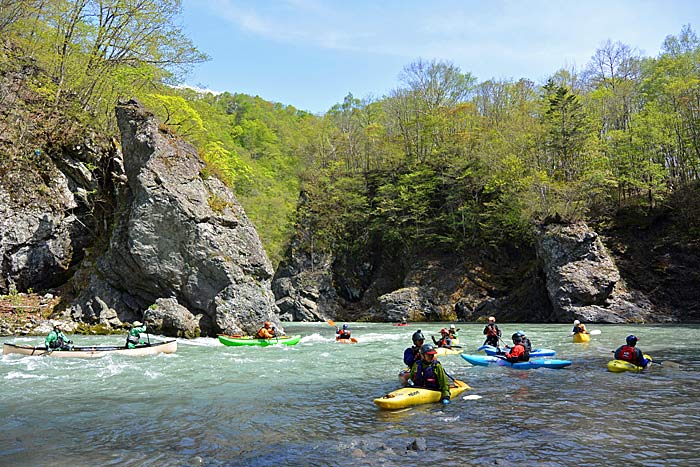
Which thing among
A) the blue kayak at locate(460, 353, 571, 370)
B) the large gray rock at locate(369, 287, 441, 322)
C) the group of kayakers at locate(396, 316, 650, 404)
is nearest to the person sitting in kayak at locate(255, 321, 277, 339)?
the blue kayak at locate(460, 353, 571, 370)

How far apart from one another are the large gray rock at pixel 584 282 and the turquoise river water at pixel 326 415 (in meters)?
14.1

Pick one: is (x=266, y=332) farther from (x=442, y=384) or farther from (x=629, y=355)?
(x=629, y=355)

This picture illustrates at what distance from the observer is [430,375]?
31.9 feet

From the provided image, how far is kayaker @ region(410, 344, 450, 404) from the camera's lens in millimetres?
Answer: 9523

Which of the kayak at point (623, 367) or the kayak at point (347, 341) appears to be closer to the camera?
the kayak at point (623, 367)

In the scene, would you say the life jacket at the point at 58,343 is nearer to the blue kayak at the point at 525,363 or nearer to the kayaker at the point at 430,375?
the kayaker at the point at 430,375

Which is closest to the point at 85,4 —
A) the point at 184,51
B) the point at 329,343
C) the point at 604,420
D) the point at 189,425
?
the point at 184,51

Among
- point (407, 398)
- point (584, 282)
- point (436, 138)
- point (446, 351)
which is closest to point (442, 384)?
point (407, 398)

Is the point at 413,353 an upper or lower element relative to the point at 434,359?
lower

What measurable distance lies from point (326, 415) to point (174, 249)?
15.2 meters

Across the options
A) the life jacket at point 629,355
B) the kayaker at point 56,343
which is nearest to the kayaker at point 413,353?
the life jacket at point 629,355

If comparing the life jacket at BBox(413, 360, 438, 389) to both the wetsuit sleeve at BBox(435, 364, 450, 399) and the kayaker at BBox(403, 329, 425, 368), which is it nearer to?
the wetsuit sleeve at BBox(435, 364, 450, 399)

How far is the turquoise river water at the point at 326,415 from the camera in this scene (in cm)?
653

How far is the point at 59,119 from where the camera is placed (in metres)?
25.8
